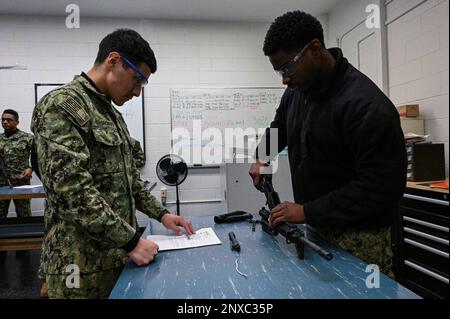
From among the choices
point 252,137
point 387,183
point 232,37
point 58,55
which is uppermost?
point 232,37

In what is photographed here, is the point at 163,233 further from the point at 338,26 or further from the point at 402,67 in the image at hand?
the point at 338,26

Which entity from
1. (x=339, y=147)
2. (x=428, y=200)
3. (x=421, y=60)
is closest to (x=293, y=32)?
(x=339, y=147)

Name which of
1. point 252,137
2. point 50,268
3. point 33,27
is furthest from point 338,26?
point 50,268

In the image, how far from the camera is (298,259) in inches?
37.6

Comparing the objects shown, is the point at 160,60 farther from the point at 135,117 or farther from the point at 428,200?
the point at 428,200

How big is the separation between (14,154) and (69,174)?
3.37m

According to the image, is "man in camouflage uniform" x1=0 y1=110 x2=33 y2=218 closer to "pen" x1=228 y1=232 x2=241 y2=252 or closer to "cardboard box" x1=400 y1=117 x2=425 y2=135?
"pen" x1=228 y1=232 x2=241 y2=252

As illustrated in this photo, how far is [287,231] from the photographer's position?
1.02 meters

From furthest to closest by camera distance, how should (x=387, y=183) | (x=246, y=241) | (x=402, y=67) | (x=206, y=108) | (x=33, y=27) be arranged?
(x=206, y=108)
(x=33, y=27)
(x=402, y=67)
(x=246, y=241)
(x=387, y=183)

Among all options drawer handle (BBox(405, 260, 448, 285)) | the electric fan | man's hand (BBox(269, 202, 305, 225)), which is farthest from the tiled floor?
drawer handle (BBox(405, 260, 448, 285))

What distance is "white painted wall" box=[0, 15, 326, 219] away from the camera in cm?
364

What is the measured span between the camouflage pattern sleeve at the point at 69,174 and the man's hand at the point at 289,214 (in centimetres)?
48

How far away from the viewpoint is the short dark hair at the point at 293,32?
1.06 metres
